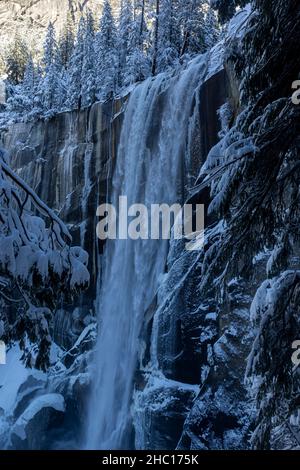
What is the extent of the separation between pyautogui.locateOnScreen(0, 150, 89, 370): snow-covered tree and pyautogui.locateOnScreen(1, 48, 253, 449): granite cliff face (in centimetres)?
186

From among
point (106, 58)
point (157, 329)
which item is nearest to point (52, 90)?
point (106, 58)

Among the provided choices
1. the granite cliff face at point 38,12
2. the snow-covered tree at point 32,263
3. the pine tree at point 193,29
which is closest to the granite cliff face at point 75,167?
the pine tree at point 193,29

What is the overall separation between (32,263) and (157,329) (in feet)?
36.5

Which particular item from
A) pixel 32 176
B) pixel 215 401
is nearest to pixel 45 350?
pixel 215 401

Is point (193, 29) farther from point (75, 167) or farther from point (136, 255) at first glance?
point (136, 255)

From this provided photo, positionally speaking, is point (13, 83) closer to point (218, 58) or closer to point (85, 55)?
point (85, 55)

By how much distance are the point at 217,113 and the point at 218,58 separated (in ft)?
9.95

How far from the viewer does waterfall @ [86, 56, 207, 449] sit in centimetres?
1855

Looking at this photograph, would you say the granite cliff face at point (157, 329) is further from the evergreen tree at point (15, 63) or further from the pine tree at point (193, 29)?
the evergreen tree at point (15, 63)

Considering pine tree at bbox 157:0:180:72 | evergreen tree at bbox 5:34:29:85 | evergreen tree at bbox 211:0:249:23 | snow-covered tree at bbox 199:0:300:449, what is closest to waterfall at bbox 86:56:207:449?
pine tree at bbox 157:0:180:72

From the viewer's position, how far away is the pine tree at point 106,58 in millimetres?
30594

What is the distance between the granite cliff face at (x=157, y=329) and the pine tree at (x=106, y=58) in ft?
10.2

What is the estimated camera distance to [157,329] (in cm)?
1630

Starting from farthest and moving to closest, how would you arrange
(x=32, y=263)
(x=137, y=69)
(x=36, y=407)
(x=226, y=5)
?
1. (x=137, y=69)
2. (x=36, y=407)
3. (x=226, y=5)
4. (x=32, y=263)
